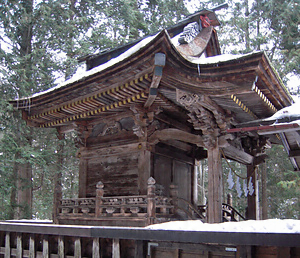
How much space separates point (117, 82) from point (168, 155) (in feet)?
10.7

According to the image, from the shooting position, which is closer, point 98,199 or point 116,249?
point 116,249

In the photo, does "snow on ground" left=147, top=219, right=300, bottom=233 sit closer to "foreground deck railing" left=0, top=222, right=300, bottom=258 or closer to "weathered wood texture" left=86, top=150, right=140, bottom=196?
"foreground deck railing" left=0, top=222, right=300, bottom=258

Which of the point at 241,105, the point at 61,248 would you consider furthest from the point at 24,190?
the point at 241,105

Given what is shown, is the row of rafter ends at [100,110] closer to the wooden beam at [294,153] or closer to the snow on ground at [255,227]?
the wooden beam at [294,153]

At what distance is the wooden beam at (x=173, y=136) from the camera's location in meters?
9.48

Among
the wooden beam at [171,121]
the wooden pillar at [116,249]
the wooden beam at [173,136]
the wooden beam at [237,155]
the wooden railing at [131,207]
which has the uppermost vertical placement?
the wooden beam at [171,121]

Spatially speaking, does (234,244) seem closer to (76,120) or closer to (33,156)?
(76,120)

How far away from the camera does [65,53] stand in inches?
827

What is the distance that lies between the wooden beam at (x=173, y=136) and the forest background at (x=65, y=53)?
6.97 meters

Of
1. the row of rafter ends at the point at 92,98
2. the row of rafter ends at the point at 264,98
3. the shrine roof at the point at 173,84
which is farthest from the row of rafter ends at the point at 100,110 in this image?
the row of rafter ends at the point at 264,98

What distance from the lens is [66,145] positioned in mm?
19578

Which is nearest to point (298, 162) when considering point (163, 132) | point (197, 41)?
point (163, 132)

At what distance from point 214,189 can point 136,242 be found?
4.05 m

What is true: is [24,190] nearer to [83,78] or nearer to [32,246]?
[83,78]
